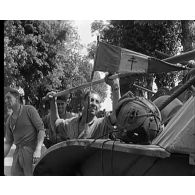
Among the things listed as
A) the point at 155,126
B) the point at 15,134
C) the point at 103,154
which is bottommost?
the point at 15,134

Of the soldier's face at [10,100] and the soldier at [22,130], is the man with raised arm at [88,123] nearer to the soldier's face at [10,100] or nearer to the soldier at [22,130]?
the soldier at [22,130]

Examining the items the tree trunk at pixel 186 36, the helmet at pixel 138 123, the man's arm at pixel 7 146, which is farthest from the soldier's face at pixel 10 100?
the helmet at pixel 138 123

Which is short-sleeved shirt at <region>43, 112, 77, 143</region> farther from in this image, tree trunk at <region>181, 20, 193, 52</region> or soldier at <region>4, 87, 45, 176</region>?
tree trunk at <region>181, 20, 193, 52</region>

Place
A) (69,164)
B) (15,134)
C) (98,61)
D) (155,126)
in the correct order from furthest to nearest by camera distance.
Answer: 1. (15,134)
2. (98,61)
3. (69,164)
4. (155,126)

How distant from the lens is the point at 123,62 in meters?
3.74

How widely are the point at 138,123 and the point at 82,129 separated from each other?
1658 millimetres

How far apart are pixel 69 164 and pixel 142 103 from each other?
2.52 feet

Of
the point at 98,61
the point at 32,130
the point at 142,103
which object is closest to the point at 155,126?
the point at 142,103

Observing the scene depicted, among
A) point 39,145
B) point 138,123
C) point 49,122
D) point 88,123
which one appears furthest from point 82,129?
point 138,123

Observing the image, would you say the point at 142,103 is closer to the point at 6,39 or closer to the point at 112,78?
the point at 112,78

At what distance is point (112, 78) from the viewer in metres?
3.77

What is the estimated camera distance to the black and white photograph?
2285mm

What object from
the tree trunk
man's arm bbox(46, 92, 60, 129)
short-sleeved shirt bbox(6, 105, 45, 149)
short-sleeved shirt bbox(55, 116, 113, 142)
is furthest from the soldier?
the tree trunk

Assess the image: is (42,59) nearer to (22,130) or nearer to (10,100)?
(10,100)
